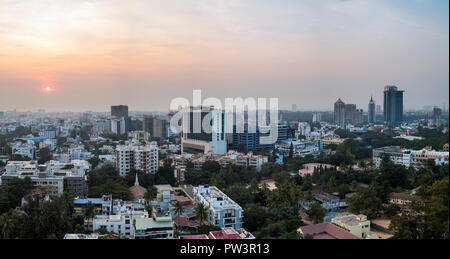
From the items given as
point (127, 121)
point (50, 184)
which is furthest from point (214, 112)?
point (50, 184)

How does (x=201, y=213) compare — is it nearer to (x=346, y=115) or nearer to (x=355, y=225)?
(x=355, y=225)

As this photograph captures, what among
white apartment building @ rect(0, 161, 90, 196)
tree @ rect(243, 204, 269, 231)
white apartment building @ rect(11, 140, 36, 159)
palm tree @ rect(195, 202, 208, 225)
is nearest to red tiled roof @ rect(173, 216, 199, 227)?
palm tree @ rect(195, 202, 208, 225)

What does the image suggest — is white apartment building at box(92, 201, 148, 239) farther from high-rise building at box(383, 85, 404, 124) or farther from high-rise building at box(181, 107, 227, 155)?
high-rise building at box(383, 85, 404, 124)

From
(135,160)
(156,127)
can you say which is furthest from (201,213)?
(156,127)

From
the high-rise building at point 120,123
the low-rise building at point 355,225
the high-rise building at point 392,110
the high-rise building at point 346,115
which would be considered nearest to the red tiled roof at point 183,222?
the low-rise building at point 355,225

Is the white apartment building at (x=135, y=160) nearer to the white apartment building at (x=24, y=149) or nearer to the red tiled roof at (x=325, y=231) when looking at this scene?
the white apartment building at (x=24, y=149)

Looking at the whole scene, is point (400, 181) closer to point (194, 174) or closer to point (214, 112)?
point (194, 174)
